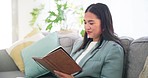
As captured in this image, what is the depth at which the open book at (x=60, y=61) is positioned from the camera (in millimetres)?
1419

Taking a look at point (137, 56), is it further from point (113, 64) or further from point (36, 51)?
point (36, 51)

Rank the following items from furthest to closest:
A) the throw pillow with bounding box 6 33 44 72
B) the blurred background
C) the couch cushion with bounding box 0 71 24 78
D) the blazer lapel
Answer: the blurred background → the throw pillow with bounding box 6 33 44 72 → the couch cushion with bounding box 0 71 24 78 → the blazer lapel

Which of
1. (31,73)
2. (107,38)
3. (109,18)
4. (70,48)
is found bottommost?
(31,73)

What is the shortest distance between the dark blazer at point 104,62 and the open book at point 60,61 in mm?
180

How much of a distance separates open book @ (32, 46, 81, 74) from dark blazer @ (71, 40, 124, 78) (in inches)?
7.1

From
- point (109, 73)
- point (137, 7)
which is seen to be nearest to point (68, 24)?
point (137, 7)

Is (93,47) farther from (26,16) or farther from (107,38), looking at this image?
(26,16)

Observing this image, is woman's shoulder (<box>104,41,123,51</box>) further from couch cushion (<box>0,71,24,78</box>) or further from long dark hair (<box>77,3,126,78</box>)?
couch cushion (<box>0,71,24,78</box>)

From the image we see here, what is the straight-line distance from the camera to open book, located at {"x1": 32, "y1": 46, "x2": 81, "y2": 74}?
4.66ft

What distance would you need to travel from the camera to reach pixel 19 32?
11.8 feet

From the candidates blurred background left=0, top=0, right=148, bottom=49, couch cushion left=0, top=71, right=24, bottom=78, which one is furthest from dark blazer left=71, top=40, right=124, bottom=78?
blurred background left=0, top=0, right=148, bottom=49

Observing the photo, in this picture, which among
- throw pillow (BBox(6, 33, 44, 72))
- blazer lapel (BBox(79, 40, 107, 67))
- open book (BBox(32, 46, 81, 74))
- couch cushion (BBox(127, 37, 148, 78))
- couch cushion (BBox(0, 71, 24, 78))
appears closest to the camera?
open book (BBox(32, 46, 81, 74))

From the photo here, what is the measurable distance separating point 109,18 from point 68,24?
71.3 inches

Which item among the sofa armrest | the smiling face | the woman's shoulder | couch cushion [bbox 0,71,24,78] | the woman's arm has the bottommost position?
couch cushion [bbox 0,71,24,78]
